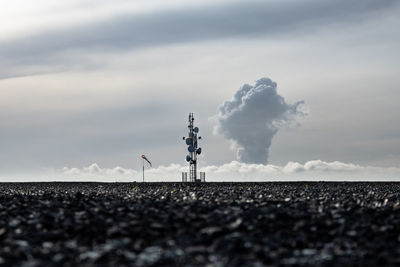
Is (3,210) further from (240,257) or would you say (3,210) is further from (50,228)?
(240,257)

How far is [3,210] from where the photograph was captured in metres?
21.3

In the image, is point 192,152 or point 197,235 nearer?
point 197,235

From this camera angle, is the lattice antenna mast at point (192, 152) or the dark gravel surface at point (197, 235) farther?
the lattice antenna mast at point (192, 152)

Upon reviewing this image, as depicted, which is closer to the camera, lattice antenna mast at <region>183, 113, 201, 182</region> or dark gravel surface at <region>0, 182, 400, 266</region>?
dark gravel surface at <region>0, 182, 400, 266</region>

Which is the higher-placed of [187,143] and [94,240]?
[187,143]

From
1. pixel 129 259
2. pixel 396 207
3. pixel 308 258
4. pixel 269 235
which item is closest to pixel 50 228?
pixel 129 259

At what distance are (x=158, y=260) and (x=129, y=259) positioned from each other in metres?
0.59

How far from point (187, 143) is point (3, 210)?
48.8 metres

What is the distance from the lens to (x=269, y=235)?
15.9m

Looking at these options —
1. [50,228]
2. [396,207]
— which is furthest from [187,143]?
[50,228]

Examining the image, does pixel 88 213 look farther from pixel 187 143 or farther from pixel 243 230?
pixel 187 143

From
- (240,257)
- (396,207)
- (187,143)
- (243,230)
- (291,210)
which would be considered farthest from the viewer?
(187,143)

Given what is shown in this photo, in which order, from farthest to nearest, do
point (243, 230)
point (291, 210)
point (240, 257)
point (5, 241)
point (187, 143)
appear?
point (187, 143), point (291, 210), point (243, 230), point (5, 241), point (240, 257)

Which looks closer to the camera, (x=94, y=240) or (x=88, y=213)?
(x=94, y=240)
